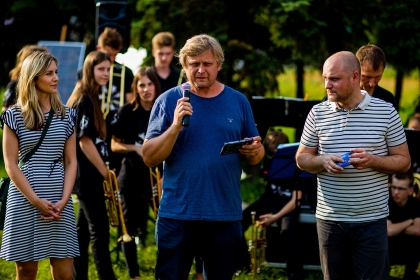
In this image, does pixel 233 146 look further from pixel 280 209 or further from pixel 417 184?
pixel 417 184

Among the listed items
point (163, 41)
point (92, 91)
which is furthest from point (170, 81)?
point (92, 91)

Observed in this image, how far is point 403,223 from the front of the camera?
7348 mm

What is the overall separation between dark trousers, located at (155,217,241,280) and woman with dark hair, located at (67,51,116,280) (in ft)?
6.04

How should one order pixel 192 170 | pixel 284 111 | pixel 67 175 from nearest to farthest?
pixel 192 170, pixel 67 175, pixel 284 111

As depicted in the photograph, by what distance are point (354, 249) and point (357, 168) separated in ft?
1.93

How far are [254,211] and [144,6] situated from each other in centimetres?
509

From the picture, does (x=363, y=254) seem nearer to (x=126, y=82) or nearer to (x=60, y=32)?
(x=126, y=82)

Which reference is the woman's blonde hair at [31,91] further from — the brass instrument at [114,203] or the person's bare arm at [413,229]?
the person's bare arm at [413,229]

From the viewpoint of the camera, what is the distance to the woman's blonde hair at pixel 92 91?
22.0 ft

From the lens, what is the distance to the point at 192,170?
15.9 ft

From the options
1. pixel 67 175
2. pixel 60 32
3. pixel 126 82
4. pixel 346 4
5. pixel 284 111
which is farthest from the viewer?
pixel 60 32

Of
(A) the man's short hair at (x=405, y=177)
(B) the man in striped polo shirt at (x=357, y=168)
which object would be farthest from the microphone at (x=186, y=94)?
(A) the man's short hair at (x=405, y=177)

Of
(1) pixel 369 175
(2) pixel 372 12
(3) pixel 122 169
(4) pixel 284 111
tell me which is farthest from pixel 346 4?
(1) pixel 369 175

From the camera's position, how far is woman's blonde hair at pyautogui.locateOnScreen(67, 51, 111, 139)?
670 cm
